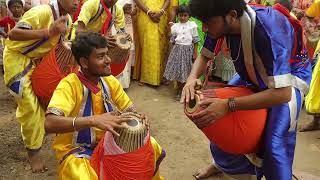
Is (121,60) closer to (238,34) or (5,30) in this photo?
(238,34)

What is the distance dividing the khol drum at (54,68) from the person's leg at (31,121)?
15cm

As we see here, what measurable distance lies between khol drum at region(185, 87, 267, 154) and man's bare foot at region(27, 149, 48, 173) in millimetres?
2079

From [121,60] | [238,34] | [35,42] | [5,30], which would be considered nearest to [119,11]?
[121,60]

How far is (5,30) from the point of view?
6395 millimetres

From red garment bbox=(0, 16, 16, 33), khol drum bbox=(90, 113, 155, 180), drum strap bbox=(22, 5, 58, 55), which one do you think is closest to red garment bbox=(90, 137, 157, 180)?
khol drum bbox=(90, 113, 155, 180)

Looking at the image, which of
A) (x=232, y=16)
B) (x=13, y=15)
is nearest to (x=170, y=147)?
(x=232, y=16)

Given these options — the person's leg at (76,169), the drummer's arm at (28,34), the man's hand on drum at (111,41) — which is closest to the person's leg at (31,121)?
the drummer's arm at (28,34)

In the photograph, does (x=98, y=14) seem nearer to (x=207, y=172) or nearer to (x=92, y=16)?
(x=92, y=16)

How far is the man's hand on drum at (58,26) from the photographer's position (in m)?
3.55

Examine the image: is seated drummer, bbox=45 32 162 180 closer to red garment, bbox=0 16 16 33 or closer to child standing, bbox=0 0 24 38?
child standing, bbox=0 0 24 38

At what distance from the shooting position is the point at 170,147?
4684 millimetres

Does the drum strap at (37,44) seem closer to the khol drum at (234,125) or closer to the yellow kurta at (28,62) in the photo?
the yellow kurta at (28,62)

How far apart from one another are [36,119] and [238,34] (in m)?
2.27

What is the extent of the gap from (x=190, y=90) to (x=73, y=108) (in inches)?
33.7
